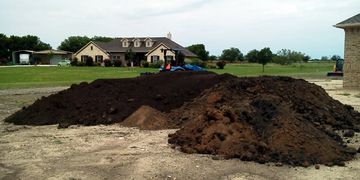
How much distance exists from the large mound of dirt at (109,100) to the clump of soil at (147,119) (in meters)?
0.50

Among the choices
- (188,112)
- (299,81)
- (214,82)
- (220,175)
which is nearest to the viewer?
(220,175)

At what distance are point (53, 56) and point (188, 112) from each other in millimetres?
82275

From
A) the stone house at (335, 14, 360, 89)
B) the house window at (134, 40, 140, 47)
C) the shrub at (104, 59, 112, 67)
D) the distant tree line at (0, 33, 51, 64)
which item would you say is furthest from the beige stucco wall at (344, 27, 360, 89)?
the distant tree line at (0, 33, 51, 64)

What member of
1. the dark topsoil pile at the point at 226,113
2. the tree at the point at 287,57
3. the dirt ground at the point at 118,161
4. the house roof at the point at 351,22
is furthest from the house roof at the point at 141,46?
the dirt ground at the point at 118,161

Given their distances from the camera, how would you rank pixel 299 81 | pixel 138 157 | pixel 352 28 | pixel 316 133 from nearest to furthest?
pixel 138 157 → pixel 316 133 → pixel 299 81 → pixel 352 28

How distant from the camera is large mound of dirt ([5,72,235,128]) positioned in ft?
41.4

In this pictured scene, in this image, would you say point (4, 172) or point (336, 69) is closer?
point (4, 172)

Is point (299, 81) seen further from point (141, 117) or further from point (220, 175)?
point (220, 175)

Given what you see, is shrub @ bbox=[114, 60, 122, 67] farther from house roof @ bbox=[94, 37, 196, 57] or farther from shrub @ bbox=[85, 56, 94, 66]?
house roof @ bbox=[94, 37, 196, 57]

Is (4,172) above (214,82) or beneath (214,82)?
beneath

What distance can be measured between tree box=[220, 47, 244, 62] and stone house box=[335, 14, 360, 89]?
239 ft

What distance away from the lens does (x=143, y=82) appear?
15164 mm

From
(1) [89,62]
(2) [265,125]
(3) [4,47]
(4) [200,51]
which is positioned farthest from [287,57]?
(2) [265,125]

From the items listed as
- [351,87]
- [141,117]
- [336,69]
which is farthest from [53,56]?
[141,117]
